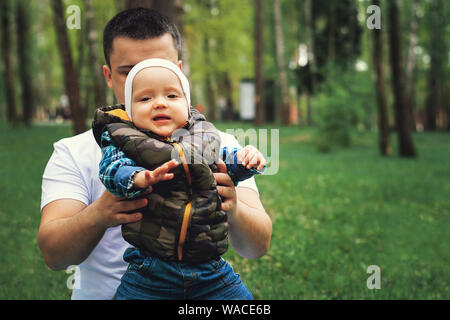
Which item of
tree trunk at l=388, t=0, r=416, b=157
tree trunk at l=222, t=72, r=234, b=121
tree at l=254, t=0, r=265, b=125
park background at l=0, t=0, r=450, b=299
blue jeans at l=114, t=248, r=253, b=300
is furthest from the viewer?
tree trunk at l=222, t=72, r=234, b=121

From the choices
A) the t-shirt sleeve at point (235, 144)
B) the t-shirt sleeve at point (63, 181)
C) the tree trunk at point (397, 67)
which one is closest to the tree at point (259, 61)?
the tree trunk at point (397, 67)

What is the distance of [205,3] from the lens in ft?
97.6

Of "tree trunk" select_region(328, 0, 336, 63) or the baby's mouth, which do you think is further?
"tree trunk" select_region(328, 0, 336, 63)

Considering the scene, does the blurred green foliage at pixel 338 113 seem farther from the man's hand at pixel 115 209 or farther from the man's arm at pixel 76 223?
the man's hand at pixel 115 209

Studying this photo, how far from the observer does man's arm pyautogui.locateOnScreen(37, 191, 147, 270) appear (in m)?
1.80

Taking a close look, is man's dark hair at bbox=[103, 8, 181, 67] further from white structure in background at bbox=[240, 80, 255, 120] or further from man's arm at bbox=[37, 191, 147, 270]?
white structure in background at bbox=[240, 80, 255, 120]

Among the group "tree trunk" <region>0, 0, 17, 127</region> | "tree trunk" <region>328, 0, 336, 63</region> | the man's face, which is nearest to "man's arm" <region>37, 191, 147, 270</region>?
the man's face

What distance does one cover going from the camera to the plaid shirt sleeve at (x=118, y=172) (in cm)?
166

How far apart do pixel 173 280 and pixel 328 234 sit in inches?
207

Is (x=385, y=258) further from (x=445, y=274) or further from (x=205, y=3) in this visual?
(x=205, y=3)

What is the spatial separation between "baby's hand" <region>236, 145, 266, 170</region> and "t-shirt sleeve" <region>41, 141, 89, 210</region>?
2.81 ft

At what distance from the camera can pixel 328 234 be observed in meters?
6.77
